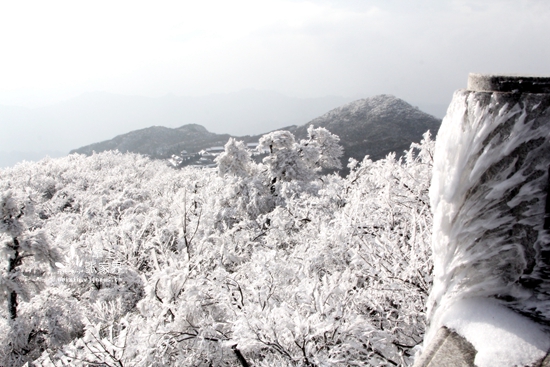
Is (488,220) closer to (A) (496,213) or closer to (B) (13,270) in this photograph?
(A) (496,213)

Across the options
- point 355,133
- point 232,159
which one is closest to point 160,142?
point 355,133

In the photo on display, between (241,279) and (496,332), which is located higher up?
(496,332)

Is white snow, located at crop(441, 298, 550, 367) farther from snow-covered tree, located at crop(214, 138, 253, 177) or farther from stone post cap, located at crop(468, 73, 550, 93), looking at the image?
snow-covered tree, located at crop(214, 138, 253, 177)

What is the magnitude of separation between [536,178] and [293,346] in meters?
3.83

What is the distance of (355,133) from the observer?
107 metres

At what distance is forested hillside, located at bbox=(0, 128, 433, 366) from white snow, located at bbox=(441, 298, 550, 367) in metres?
2.41

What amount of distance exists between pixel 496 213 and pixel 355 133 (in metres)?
109

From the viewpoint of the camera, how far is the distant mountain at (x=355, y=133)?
9294cm

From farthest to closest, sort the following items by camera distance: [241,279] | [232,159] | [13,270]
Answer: [232,159]
[13,270]
[241,279]

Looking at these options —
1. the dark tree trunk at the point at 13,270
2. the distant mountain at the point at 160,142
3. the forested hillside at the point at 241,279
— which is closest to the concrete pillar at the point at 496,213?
the forested hillside at the point at 241,279

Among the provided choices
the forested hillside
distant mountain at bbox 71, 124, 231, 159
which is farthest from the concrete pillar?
distant mountain at bbox 71, 124, 231, 159

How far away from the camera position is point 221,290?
5.74 meters

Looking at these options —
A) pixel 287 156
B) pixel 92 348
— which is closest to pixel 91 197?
→ pixel 287 156

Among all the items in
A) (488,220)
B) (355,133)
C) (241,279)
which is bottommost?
(241,279)
